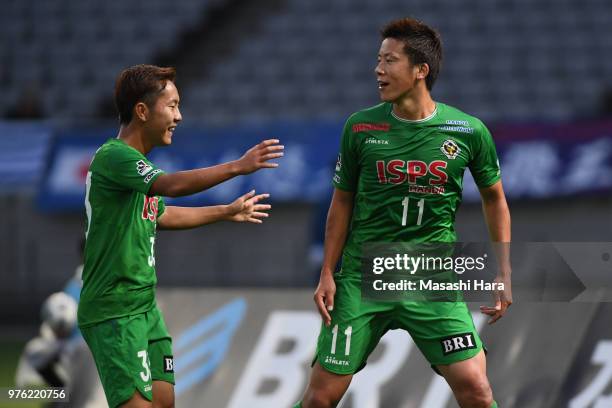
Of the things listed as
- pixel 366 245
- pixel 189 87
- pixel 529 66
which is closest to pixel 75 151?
pixel 189 87

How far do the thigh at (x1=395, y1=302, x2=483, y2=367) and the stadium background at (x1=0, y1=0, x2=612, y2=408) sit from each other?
4.00ft

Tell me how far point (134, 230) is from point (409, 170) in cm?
138

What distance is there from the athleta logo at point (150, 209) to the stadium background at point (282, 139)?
6.35 ft

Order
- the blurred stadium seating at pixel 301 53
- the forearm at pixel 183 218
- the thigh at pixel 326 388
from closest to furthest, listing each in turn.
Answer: the thigh at pixel 326 388, the forearm at pixel 183 218, the blurred stadium seating at pixel 301 53

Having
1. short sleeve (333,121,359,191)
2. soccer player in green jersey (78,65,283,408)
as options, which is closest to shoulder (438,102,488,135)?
short sleeve (333,121,359,191)

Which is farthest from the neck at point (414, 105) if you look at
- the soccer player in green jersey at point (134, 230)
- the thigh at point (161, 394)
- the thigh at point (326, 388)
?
the thigh at point (161, 394)

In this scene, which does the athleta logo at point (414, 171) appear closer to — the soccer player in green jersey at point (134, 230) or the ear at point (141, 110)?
the soccer player in green jersey at point (134, 230)

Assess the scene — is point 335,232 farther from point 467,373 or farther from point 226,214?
point 467,373

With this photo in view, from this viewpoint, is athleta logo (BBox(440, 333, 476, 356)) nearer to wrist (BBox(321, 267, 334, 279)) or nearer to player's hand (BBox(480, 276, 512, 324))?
player's hand (BBox(480, 276, 512, 324))

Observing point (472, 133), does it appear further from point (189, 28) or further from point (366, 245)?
point (189, 28)

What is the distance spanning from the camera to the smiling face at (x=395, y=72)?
5.53m

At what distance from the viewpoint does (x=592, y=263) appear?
6.19 meters

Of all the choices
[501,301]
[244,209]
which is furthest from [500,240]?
[244,209]

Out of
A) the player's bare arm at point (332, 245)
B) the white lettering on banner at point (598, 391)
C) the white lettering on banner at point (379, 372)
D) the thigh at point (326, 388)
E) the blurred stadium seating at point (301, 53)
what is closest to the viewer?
the thigh at point (326, 388)
